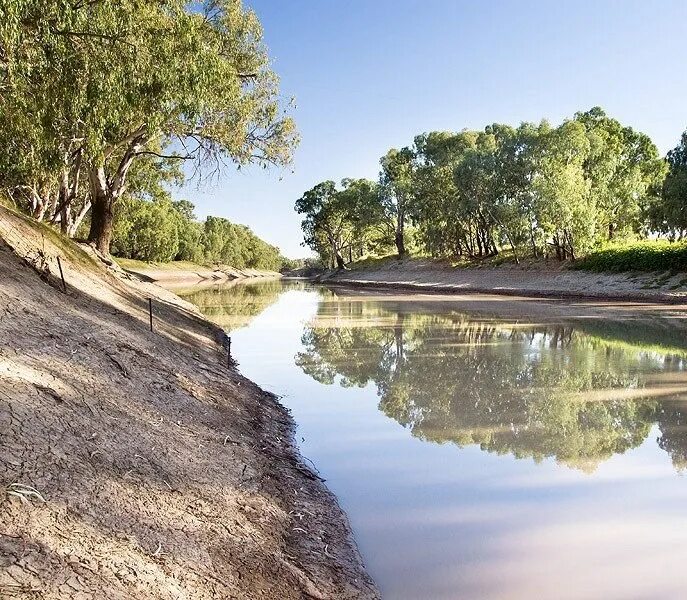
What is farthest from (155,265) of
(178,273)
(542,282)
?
(542,282)

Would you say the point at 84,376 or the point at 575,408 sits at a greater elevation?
the point at 84,376

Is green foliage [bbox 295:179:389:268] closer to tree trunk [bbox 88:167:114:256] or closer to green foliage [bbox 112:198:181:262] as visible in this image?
green foliage [bbox 112:198:181:262]

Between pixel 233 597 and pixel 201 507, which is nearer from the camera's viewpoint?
pixel 233 597

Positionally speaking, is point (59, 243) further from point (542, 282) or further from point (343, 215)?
point (343, 215)

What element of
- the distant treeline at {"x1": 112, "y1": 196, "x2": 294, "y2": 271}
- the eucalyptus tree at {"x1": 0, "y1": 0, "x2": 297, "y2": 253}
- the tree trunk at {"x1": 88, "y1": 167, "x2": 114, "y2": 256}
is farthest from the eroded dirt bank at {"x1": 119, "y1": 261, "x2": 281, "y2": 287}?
the eucalyptus tree at {"x1": 0, "y1": 0, "x2": 297, "y2": 253}

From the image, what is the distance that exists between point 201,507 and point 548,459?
3.99m

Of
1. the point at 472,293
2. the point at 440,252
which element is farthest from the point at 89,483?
the point at 440,252

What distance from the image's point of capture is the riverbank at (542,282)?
1228 inches

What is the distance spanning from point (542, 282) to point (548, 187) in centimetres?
659

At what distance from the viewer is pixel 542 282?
4050 centimetres

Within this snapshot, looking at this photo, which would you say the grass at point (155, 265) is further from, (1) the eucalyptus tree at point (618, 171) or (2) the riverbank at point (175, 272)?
(1) the eucalyptus tree at point (618, 171)

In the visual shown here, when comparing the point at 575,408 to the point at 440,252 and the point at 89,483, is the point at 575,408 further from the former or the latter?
the point at 440,252

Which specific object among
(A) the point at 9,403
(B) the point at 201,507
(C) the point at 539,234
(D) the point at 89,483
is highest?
(C) the point at 539,234

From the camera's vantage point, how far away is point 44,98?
11305 millimetres
